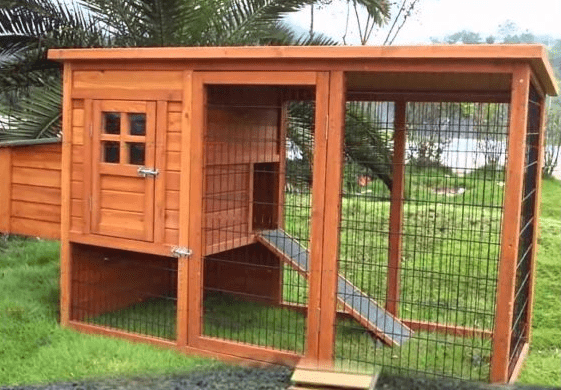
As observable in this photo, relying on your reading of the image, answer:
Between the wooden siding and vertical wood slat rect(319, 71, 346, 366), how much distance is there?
7.77ft

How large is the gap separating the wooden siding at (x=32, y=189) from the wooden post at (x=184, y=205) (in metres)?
1.31

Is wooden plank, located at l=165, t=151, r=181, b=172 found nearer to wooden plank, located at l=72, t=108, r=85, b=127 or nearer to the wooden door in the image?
the wooden door

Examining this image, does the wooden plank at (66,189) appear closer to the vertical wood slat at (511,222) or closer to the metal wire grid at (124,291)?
the metal wire grid at (124,291)

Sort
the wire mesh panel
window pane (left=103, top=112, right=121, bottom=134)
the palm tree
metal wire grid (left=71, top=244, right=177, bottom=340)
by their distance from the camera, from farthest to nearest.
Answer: the palm tree < metal wire grid (left=71, top=244, right=177, bottom=340) < the wire mesh panel < window pane (left=103, top=112, right=121, bottom=134)

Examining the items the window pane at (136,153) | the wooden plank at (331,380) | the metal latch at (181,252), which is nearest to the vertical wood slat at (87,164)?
the window pane at (136,153)

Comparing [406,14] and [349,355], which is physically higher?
[406,14]

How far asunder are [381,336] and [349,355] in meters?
0.34

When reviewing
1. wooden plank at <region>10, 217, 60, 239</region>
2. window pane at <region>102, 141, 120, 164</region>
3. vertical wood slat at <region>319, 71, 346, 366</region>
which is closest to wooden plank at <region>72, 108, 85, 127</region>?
window pane at <region>102, 141, 120, 164</region>

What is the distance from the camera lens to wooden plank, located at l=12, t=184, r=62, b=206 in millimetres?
6156

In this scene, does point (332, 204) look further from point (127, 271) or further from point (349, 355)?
point (127, 271)

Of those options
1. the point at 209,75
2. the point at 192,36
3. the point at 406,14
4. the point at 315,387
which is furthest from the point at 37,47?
the point at 406,14

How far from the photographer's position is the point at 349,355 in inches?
215

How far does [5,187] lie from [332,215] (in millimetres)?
2915

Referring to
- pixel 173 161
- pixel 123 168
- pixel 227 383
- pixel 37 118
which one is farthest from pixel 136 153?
pixel 37 118
